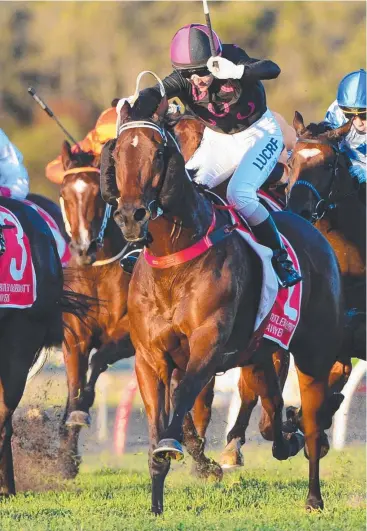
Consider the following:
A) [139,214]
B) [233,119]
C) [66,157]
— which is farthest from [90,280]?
[139,214]

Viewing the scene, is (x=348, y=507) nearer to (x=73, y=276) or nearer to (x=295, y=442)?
(x=295, y=442)

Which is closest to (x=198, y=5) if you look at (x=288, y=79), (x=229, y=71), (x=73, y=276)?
(x=288, y=79)

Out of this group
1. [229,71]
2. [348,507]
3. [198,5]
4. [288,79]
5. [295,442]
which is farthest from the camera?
[198,5]

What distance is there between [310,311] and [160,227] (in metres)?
1.51

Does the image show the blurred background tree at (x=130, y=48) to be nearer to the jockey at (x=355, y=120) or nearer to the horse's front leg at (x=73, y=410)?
the horse's front leg at (x=73, y=410)

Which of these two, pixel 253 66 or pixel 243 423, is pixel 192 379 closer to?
pixel 253 66

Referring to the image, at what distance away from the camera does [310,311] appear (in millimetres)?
7934

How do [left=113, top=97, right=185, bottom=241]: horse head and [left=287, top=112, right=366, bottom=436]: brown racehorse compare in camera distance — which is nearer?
[left=113, top=97, right=185, bottom=241]: horse head

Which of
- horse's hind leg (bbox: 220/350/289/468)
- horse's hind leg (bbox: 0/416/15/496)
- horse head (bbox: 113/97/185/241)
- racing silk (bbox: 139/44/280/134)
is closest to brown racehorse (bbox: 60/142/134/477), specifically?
horse's hind leg (bbox: 220/350/289/468)

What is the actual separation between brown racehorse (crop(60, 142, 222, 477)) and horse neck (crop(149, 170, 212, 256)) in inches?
109

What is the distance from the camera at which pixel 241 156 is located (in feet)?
24.6

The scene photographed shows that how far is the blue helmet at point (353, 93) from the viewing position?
9.41m

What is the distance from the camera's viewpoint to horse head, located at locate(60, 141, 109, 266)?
9.77m

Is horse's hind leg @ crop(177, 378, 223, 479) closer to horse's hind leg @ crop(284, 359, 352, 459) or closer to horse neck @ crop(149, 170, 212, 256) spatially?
horse's hind leg @ crop(284, 359, 352, 459)
